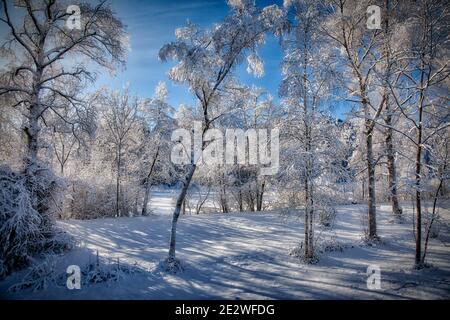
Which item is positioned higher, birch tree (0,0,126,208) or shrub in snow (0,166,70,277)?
birch tree (0,0,126,208)

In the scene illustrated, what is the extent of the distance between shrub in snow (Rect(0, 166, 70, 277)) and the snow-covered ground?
2.11ft

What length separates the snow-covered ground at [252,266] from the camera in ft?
21.1

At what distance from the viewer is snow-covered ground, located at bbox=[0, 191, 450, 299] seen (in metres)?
6.43

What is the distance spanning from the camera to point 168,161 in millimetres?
21906

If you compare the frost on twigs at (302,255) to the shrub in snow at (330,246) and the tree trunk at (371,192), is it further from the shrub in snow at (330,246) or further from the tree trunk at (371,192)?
the tree trunk at (371,192)

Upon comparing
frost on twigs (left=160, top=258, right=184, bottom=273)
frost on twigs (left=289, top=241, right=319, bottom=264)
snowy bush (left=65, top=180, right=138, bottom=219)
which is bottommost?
frost on twigs (left=160, top=258, right=184, bottom=273)

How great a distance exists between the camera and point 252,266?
845 cm

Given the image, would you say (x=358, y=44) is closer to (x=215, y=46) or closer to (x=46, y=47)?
(x=215, y=46)

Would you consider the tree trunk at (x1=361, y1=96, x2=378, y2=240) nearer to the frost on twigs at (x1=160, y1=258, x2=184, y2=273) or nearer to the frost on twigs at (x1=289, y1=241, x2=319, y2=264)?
the frost on twigs at (x1=289, y1=241, x2=319, y2=264)

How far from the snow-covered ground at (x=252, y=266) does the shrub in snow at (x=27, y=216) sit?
642 mm

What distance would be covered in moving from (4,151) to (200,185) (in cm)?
1633

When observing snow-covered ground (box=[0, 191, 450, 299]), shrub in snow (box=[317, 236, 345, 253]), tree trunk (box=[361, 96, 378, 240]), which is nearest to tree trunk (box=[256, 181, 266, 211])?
snow-covered ground (box=[0, 191, 450, 299])

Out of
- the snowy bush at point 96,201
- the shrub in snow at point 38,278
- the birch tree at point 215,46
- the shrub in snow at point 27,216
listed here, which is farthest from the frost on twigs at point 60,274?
the snowy bush at point 96,201
